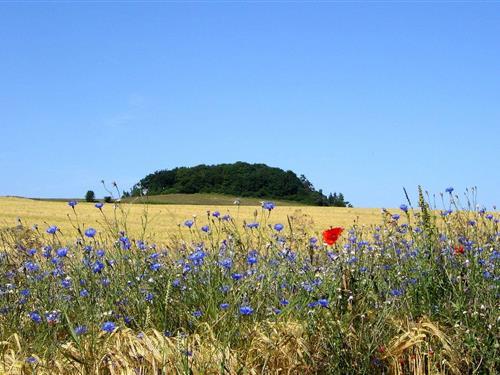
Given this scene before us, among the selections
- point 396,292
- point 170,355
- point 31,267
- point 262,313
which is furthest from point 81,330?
point 396,292

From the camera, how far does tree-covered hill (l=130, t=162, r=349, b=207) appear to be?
61562 mm

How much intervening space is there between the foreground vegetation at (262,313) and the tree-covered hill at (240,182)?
54.9m

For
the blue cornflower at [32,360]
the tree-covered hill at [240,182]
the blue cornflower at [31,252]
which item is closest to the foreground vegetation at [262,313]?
the blue cornflower at [32,360]

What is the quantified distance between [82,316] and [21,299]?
0.61m

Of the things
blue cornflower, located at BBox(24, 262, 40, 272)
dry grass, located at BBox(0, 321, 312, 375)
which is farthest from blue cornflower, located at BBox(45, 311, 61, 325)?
blue cornflower, located at BBox(24, 262, 40, 272)

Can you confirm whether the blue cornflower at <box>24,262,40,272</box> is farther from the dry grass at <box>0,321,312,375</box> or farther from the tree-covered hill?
the tree-covered hill

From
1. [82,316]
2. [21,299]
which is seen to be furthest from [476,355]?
[21,299]

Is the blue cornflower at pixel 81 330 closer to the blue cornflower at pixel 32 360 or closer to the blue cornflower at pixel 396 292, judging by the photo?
the blue cornflower at pixel 32 360

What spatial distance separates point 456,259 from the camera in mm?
4668

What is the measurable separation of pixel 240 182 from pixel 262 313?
58518 mm

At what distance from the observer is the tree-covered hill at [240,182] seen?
61562 mm

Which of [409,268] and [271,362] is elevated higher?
[409,268]

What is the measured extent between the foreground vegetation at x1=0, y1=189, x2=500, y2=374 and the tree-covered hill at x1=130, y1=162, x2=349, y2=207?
54850 mm

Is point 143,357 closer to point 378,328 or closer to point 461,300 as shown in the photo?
point 378,328
